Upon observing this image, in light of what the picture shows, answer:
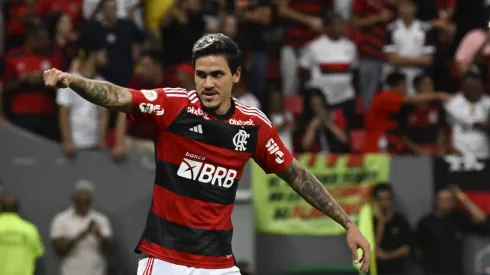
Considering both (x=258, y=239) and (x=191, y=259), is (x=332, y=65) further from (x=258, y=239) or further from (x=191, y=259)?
(x=191, y=259)

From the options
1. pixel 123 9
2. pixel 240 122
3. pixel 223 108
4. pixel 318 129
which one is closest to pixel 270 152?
pixel 240 122

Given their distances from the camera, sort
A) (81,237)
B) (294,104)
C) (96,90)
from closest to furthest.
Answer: (96,90), (81,237), (294,104)

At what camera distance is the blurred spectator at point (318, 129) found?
13487mm

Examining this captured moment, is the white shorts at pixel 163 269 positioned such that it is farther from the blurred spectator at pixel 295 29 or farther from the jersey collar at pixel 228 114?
the blurred spectator at pixel 295 29

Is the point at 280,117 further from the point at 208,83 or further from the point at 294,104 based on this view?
the point at 208,83

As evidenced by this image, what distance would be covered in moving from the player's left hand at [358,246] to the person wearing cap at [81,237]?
6.60 m

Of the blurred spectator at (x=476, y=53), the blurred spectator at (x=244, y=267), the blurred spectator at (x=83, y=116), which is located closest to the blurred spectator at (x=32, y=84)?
the blurred spectator at (x=83, y=116)

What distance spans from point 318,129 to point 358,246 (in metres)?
7.31

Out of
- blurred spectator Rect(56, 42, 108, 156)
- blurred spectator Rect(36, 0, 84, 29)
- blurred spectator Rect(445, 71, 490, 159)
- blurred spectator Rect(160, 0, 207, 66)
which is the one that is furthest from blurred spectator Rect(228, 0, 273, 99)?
blurred spectator Rect(445, 71, 490, 159)

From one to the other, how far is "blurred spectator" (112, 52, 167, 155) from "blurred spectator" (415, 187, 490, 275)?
11.6 feet

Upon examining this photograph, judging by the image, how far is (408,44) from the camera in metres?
14.6

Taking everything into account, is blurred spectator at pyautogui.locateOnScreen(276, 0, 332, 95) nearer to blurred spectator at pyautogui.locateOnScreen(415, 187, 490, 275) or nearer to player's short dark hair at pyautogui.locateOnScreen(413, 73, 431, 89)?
player's short dark hair at pyautogui.locateOnScreen(413, 73, 431, 89)

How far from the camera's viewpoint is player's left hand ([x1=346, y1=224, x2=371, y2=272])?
6.20 metres

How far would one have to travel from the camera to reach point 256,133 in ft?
20.7
